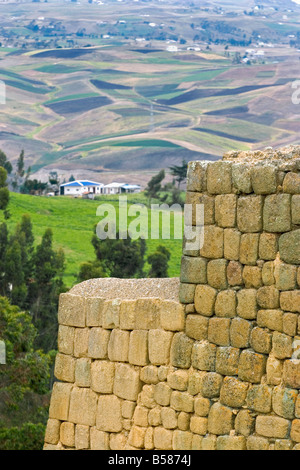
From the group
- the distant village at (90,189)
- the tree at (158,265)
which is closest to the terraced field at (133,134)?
the distant village at (90,189)

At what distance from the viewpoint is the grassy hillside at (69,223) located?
72.6m

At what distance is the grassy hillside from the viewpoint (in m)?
72.6

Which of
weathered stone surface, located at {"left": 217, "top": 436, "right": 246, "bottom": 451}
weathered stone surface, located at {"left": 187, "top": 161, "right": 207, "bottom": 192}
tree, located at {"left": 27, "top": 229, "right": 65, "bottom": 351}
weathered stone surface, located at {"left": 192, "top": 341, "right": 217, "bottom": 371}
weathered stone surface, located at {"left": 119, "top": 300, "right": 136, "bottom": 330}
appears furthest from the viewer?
tree, located at {"left": 27, "top": 229, "right": 65, "bottom": 351}

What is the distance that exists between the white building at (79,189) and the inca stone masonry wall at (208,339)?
10769cm

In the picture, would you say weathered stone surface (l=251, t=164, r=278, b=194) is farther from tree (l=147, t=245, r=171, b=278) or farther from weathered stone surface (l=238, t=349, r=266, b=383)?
tree (l=147, t=245, r=171, b=278)

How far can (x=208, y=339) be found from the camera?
27.9ft

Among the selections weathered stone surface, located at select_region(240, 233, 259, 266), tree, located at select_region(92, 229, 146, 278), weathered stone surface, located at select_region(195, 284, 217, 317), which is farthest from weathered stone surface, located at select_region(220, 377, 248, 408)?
tree, located at select_region(92, 229, 146, 278)

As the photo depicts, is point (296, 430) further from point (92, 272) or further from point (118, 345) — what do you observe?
point (92, 272)

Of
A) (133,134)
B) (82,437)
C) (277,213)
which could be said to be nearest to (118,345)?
(82,437)

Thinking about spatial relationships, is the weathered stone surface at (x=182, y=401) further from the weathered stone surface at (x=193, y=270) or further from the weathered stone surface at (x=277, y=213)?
the weathered stone surface at (x=277, y=213)

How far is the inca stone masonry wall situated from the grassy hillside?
53.0 m

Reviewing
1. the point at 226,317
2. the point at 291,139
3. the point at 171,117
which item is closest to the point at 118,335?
the point at 226,317

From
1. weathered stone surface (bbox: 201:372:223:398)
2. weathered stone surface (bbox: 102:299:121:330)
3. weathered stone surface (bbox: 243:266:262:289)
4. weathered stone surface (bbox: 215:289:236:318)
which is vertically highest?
weathered stone surface (bbox: 243:266:262:289)

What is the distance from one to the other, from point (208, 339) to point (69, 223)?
262ft
